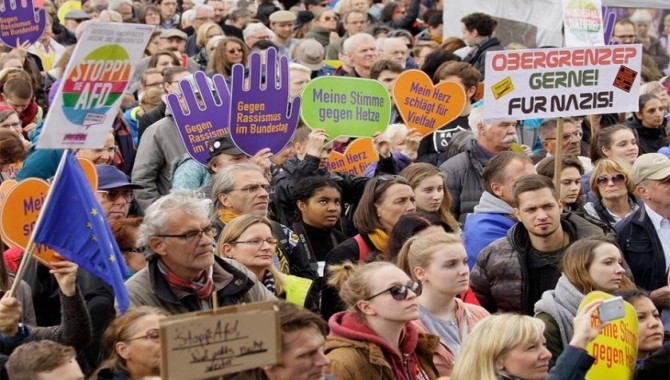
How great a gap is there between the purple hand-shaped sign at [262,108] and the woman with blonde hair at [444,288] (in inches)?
84.5

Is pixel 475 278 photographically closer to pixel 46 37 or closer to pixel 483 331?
pixel 483 331

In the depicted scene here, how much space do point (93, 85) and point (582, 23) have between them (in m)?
6.10

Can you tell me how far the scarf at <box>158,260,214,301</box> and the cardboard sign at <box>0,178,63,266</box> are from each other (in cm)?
73

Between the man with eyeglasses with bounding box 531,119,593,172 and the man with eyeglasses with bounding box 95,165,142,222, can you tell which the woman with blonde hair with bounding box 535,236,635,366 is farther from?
the man with eyeglasses with bounding box 531,119,593,172

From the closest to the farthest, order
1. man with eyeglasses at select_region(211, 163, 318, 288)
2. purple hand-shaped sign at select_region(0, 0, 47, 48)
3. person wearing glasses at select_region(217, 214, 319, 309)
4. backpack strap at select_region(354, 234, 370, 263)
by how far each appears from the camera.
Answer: person wearing glasses at select_region(217, 214, 319, 309) < man with eyeglasses at select_region(211, 163, 318, 288) < backpack strap at select_region(354, 234, 370, 263) < purple hand-shaped sign at select_region(0, 0, 47, 48)

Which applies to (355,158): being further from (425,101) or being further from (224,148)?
(224,148)

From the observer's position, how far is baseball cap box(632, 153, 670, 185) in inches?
343

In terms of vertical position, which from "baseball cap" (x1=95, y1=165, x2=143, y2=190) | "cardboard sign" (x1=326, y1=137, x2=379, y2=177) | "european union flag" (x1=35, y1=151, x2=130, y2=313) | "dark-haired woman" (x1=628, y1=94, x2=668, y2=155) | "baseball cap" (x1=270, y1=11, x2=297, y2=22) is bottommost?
"baseball cap" (x1=270, y1=11, x2=297, y2=22)

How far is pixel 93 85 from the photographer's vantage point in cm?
600

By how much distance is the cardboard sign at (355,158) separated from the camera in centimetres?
1023

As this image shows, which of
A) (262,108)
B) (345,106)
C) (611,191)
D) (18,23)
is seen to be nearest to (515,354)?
(262,108)

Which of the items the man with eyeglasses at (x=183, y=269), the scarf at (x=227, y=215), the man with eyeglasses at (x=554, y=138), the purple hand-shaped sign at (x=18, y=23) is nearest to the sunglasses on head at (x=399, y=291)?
the man with eyeglasses at (x=183, y=269)

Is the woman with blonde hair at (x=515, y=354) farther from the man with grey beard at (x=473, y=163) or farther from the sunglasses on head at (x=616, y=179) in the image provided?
the man with grey beard at (x=473, y=163)

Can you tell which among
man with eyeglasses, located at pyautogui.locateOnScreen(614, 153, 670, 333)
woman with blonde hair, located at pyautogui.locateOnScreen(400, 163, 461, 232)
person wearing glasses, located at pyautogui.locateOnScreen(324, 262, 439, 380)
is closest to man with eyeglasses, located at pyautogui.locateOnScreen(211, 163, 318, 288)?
woman with blonde hair, located at pyautogui.locateOnScreen(400, 163, 461, 232)
